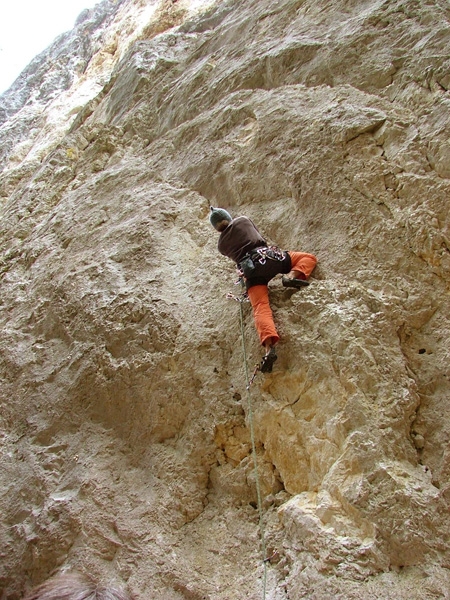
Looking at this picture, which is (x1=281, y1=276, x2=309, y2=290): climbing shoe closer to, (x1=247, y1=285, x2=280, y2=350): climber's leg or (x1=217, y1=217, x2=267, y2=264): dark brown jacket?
(x1=247, y1=285, x2=280, y2=350): climber's leg

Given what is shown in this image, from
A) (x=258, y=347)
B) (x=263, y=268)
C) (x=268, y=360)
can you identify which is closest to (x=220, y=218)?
(x=263, y=268)

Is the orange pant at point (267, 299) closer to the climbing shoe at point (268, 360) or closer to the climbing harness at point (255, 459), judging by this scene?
the climbing shoe at point (268, 360)

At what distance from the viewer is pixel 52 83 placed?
542 inches

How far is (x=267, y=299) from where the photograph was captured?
12.7 ft

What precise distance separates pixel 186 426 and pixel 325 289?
156 centimetres

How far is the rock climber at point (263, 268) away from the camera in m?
3.62

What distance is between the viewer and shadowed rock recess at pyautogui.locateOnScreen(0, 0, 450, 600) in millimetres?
2973

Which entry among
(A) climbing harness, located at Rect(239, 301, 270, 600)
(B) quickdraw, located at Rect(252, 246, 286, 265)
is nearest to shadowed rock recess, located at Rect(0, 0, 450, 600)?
(A) climbing harness, located at Rect(239, 301, 270, 600)

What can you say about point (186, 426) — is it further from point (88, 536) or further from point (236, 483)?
point (88, 536)

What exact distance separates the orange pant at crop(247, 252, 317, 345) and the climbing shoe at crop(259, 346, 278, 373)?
0.32 ft

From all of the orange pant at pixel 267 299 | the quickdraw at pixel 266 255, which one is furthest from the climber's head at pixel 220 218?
the orange pant at pixel 267 299

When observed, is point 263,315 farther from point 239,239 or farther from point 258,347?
point 239,239

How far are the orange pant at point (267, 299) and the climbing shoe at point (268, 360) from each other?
0.10 meters

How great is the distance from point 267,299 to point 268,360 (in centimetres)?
55
